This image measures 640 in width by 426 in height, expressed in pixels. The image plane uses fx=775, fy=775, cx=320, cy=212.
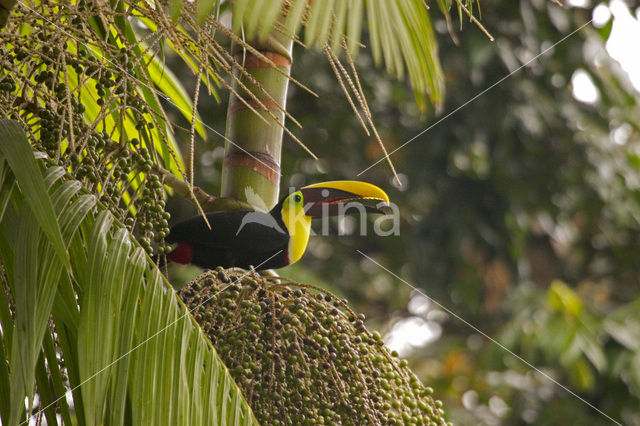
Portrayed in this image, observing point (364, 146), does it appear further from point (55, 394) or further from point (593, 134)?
point (55, 394)

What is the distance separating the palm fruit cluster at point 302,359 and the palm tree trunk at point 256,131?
0.31m

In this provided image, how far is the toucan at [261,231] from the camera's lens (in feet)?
4.40

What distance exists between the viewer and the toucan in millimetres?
1341

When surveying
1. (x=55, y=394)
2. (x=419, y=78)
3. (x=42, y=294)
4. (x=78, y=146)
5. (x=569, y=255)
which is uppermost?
(x=419, y=78)

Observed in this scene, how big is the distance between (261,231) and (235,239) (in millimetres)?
49

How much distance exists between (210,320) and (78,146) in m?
Result: 0.26

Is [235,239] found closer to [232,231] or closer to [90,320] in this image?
[232,231]

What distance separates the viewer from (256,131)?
4.23 feet

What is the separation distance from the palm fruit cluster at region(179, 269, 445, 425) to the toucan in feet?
1.07

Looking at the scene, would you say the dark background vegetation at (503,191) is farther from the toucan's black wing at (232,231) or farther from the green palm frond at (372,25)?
the green palm frond at (372,25)

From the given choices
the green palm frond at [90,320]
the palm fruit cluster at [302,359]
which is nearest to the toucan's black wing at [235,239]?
the palm fruit cluster at [302,359]

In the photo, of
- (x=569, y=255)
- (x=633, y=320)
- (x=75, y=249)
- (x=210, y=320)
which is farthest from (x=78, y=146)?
(x=569, y=255)

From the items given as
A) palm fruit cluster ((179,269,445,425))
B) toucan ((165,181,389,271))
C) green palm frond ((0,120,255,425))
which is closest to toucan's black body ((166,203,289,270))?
toucan ((165,181,389,271))

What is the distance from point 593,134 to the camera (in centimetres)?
410
